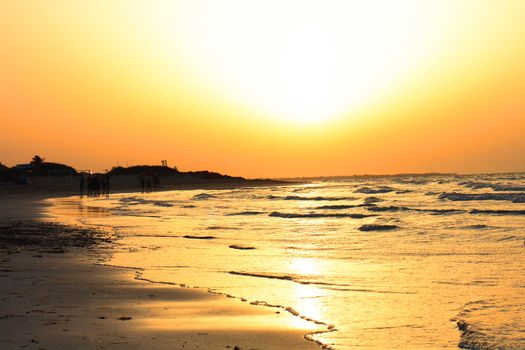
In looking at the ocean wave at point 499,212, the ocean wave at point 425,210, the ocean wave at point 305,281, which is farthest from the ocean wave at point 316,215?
the ocean wave at point 305,281

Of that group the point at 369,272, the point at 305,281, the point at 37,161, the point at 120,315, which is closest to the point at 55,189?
the point at 37,161

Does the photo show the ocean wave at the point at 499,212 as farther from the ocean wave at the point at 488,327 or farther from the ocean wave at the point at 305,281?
the ocean wave at the point at 488,327

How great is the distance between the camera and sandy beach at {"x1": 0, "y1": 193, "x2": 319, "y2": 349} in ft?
25.2

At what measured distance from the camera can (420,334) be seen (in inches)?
320

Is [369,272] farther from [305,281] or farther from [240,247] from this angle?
[240,247]

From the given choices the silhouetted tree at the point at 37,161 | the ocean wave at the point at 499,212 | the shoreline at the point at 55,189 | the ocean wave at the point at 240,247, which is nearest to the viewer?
the ocean wave at the point at 240,247

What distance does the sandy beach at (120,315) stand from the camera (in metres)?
7.68

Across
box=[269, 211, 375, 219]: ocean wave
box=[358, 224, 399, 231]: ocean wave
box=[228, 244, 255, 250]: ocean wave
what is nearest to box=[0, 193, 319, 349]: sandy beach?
box=[228, 244, 255, 250]: ocean wave

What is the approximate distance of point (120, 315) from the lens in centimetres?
909

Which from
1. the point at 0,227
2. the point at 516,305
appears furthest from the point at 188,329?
the point at 0,227

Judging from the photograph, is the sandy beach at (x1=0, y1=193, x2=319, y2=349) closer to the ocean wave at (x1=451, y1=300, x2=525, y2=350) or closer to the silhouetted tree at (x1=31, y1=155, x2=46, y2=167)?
the ocean wave at (x1=451, y1=300, x2=525, y2=350)

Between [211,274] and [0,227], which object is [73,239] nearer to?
[0,227]

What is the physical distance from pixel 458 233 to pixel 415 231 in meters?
1.65

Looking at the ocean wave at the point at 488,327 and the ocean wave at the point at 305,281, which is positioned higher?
the ocean wave at the point at 305,281
